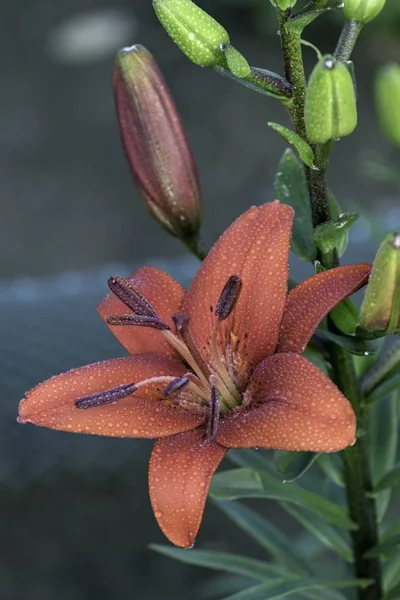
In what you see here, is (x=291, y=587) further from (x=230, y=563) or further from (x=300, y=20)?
(x=300, y=20)

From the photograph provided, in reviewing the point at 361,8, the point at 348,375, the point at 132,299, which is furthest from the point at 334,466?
the point at 361,8

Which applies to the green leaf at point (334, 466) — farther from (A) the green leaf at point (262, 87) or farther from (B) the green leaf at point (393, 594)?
(A) the green leaf at point (262, 87)

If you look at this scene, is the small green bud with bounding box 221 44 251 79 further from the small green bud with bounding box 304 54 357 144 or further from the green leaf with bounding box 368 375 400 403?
the green leaf with bounding box 368 375 400 403

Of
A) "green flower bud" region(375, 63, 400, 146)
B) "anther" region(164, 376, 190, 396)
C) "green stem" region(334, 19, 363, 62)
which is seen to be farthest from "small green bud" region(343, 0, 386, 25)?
"green flower bud" region(375, 63, 400, 146)

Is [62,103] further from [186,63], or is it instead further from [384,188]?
[384,188]

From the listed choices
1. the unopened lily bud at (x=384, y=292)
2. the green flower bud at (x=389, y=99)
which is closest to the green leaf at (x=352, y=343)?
the unopened lily bud at (x=384, y=292)

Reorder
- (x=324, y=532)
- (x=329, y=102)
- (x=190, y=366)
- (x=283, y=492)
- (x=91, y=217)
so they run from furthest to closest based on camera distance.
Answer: (x=91, y=217)
(x=324, y=532)
(x=283, y=492)
(x=190, y=366)
(x=329, y=102)
